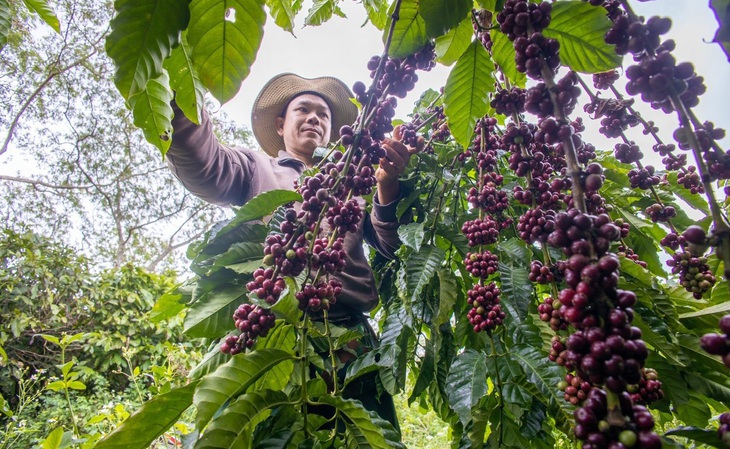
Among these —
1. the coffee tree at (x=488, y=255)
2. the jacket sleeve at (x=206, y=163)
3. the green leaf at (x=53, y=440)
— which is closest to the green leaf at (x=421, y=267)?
the coffee tree at (x=488, y=255)

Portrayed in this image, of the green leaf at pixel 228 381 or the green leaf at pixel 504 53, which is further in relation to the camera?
the green leaf at pixel 504 53

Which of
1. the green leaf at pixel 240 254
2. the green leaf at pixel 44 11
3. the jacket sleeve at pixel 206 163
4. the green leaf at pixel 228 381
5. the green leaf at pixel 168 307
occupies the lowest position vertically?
the green leaf at pixel 228 381

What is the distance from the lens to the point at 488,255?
0.91m

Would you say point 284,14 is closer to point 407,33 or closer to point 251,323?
point 407,33

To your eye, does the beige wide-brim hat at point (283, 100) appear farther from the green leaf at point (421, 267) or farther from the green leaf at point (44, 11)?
the green leaf at point (44, 11)

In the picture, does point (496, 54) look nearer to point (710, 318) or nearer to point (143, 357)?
point (710, 318)

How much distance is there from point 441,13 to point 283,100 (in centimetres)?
201

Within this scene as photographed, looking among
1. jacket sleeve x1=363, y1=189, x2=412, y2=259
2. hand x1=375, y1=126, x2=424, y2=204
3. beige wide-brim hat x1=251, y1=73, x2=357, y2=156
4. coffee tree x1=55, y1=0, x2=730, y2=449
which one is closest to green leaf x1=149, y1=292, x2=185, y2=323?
coffee tree x1=55, y1=0, x2=730, y2=449

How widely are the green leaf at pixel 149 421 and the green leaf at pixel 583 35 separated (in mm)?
833

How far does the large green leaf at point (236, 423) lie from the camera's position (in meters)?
0.56

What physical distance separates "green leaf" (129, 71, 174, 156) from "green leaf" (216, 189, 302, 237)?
0.20 metres

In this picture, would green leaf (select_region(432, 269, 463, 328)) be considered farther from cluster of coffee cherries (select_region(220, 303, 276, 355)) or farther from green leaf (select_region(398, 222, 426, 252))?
cluster of coffee cherries (select_region(220, 303, 276, 355))

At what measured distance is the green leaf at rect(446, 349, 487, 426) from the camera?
2.74ft

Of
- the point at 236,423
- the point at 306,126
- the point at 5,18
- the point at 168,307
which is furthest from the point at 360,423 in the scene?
the point at 306,126
